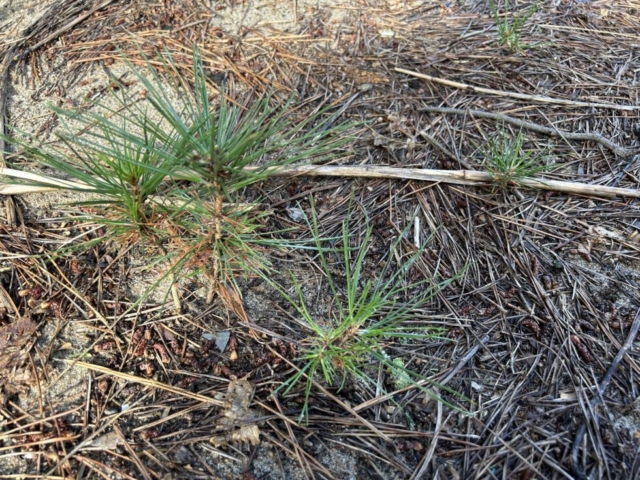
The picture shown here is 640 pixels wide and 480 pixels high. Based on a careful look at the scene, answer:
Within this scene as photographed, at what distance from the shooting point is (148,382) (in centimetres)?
138

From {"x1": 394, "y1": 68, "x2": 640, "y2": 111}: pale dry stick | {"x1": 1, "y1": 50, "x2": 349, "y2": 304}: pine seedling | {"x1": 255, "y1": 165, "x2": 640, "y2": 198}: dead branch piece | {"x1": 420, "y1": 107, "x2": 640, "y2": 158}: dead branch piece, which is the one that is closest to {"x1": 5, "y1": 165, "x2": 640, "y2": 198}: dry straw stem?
{"x1": 255, "y1": 165, "x2": 640, "y2": 198}: dead branch piece

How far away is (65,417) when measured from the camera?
1.33m

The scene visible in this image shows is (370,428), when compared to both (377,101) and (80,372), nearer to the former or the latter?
(80,372)

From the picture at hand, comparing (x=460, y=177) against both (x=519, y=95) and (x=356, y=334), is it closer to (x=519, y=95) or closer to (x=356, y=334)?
(x=519, y=95)

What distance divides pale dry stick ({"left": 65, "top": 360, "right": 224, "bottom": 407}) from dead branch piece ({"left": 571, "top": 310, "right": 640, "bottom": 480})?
99 centimetres

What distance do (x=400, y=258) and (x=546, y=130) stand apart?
0.93 meters

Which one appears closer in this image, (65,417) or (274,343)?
(65,417)

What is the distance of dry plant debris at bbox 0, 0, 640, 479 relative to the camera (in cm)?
133

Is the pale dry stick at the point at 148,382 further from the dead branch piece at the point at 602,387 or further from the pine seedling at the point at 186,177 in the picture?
the dead branch piece at the point at 602,387

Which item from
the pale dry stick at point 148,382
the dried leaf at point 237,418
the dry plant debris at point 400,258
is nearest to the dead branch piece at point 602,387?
the dry plant debris at point 400,258

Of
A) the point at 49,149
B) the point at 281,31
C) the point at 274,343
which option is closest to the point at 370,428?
the point at 274,343

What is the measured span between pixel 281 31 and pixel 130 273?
1455 mm

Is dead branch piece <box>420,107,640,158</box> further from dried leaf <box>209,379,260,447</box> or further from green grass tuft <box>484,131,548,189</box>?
dried leaf <box>209,379,260,447</box>

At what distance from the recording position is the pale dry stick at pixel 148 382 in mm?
1361
